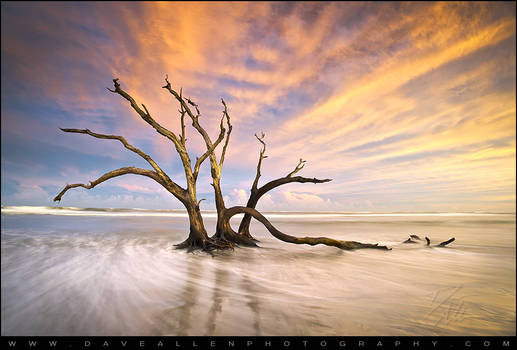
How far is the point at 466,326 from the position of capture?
7.11 feet

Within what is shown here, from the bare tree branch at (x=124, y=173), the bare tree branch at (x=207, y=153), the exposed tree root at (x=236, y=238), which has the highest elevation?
the bare tree branch at (x=207, y=153)

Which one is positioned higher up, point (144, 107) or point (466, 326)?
point (144, 107)

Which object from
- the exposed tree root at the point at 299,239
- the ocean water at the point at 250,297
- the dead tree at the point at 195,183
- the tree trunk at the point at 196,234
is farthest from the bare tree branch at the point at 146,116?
the ocean water at the point at 250,297

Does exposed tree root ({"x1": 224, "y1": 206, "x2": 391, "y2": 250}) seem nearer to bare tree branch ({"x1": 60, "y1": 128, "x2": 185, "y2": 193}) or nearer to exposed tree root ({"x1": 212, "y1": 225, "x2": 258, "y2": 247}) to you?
exposed tree root ({"x1": 212, "y1": 225, "x2": 258, "y2": 247})

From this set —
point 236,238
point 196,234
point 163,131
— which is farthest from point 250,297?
point 163,131

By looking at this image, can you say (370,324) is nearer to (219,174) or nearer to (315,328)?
(315,328)

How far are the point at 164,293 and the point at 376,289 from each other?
315 cm

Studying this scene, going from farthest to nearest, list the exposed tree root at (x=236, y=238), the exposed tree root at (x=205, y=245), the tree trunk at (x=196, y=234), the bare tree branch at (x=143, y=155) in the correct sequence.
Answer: the exposed tree root at (x=236, y=238) < the tree trunk at (x=196, y=234) < the exposed tree root at (x=205, y=245) < the bare tree branch at (x=143, y=155)

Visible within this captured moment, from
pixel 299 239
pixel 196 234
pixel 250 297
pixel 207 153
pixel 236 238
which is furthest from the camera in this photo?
pixel 236 238

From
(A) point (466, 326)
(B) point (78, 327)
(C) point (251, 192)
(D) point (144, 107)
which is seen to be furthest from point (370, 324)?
(D) point (144, 107)

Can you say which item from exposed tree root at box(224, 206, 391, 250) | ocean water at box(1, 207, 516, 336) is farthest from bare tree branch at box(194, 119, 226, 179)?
ocean water at box(1, 207, 516, 336)

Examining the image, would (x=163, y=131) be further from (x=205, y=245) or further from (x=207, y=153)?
(x=205, y=245)

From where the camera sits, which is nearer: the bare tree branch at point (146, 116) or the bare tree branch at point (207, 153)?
the bare tree branch at point (146, 116)

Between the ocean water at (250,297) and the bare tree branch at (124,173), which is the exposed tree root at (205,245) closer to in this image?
the ocean water at (250,297)
